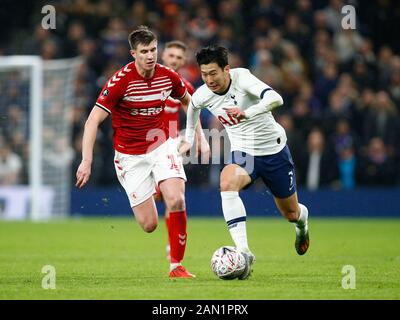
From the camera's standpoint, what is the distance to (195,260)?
11.3 meters

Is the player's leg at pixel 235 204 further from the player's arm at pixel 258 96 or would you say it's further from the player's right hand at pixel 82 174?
the player's right hand at pixel 82 174

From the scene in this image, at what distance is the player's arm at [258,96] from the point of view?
8.76 meters

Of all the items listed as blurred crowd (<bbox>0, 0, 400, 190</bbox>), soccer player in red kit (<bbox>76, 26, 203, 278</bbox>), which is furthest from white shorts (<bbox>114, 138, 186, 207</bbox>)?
blurred crowd (<bbox>0, 0, 400, 190</bbox>)

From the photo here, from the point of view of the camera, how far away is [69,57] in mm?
20938

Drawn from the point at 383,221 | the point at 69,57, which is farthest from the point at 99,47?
the point at 383,221

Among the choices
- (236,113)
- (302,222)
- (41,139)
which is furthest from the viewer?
(41,139)

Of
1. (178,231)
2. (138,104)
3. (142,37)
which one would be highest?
(142,37)

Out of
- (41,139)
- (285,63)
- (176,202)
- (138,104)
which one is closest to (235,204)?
(176,202)

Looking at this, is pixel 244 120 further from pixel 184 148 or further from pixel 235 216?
pixel 235 216

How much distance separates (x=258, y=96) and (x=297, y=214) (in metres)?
1.67

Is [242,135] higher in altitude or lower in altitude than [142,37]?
lower

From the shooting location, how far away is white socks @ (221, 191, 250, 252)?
9.27 metres

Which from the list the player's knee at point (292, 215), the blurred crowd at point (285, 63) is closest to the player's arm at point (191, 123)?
the player's knee at point (292, 215)

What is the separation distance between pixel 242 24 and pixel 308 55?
171 centimetres
